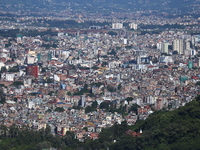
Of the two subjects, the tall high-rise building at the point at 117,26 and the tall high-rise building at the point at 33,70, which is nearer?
the tall high-rise building at the point at 33,70

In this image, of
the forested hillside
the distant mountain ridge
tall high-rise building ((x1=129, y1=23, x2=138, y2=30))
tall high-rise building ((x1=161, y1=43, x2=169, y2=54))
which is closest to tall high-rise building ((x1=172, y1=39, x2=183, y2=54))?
tall high-rise building ((x1=161, y1=43, x2=169, y2=54))

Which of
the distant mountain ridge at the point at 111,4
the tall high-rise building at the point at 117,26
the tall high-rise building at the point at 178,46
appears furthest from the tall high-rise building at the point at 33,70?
the distant mountain ridge at the point at 111,4

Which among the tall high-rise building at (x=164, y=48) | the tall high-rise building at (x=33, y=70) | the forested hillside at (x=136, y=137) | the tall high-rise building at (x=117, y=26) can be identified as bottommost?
the tall high-rise building at (x=117, y=26)

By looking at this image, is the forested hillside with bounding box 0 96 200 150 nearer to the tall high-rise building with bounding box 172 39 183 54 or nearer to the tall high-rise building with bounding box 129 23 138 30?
the tall high-rise building with bounding box 172 39 183 54

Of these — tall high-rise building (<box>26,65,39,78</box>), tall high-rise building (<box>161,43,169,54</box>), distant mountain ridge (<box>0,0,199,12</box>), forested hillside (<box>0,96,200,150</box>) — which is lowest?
distant mountain ridge (<box>0,0,199,12</box>)

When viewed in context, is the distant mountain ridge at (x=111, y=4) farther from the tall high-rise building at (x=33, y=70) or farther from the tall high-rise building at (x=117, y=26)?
the tall high-rise building at (x=33, y=70)

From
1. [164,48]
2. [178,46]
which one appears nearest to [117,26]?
[164,48]

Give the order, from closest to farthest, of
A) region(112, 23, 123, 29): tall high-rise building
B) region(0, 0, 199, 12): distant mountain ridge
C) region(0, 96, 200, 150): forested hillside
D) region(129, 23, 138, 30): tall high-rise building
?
region(0, 96, 200, 150): forested hillside < region(129, 23, 138, 30): tall high-rise building < region(112, 23, 123, 29): tall high-rise building < region(0, 0, 199, 12): distant mountain ridge

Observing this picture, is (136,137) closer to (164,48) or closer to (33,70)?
(33,70)

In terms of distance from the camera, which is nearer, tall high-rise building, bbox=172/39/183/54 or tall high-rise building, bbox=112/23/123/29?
tall high-rise building, bbox=172/39/183/54
